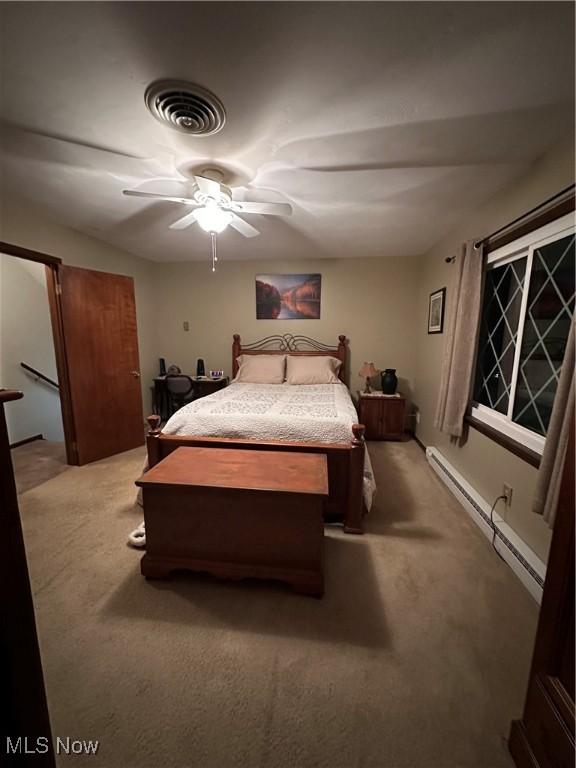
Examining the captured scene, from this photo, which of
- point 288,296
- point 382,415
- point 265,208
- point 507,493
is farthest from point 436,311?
point 265,208

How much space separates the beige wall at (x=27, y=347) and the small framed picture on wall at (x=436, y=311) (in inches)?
183

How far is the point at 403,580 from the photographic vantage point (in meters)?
1.67

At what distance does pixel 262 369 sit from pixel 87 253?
225 cm

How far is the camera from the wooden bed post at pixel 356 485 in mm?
1960

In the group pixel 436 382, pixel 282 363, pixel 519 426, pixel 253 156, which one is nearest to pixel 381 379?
pixel 436 382

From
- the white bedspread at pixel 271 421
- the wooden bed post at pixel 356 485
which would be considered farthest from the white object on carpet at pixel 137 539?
the wooden bed post at pixel 356 485

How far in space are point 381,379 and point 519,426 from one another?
2191 millimetres

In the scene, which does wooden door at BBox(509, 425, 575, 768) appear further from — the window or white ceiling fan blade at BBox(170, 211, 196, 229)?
white ceiling fan blade at BBox(170, 211, 196, 229)

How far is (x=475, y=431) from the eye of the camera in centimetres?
236

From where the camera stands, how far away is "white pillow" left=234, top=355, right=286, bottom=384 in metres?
3.80

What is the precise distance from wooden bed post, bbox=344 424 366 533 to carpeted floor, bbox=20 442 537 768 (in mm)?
93

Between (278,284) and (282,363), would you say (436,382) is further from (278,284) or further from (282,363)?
(278,284)

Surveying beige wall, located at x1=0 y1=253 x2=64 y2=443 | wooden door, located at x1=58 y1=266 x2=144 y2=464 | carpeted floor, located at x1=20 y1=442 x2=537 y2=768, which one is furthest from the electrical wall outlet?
beige wall, located at x1=0 y1=253 x2=64 y2=443

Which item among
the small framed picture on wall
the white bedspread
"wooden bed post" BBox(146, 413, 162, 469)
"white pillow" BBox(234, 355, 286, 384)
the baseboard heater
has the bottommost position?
the baseboard heater
